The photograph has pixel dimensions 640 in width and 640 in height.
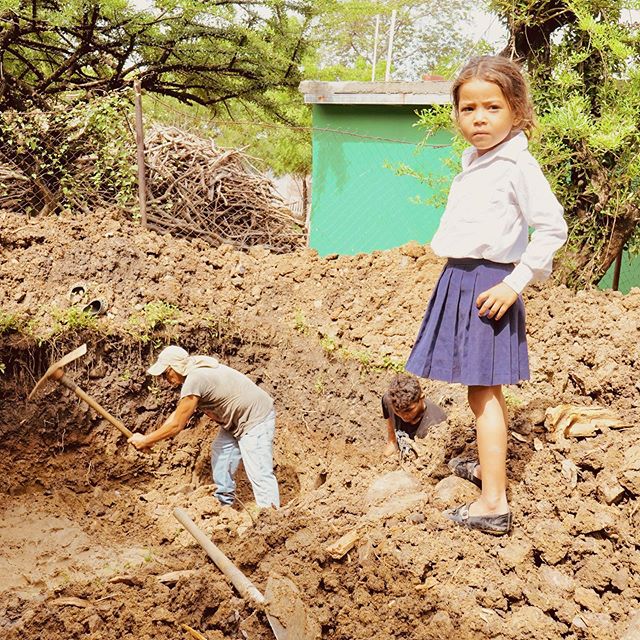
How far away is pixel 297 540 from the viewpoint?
3908mm

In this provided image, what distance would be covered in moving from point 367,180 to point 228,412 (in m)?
4.75

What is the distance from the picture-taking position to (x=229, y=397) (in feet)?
19.4

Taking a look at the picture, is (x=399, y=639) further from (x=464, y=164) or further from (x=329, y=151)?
(x=329, y=151)


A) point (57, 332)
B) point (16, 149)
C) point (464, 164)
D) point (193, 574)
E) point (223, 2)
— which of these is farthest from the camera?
point (223, 2)

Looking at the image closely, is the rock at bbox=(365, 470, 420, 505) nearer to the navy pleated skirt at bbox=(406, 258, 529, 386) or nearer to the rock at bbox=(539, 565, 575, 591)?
the rock at bbox=(539, 565, 575, 591)

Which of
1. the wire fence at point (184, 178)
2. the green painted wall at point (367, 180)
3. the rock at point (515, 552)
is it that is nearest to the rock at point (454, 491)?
the rock at point (515, 552)

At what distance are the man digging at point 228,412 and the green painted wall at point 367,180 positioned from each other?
14.0 feet

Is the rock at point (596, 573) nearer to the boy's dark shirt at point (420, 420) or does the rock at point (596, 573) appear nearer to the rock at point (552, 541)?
the rock at point (552, 541)

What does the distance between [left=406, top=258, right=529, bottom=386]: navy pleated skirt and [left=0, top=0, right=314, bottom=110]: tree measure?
7.98 meters

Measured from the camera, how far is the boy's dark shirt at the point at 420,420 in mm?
5492

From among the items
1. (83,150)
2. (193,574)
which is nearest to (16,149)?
(83,150)

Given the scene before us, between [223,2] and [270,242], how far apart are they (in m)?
3.94

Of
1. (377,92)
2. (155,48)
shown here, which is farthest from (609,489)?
(155,48)

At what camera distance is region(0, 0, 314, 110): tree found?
1038 cm
